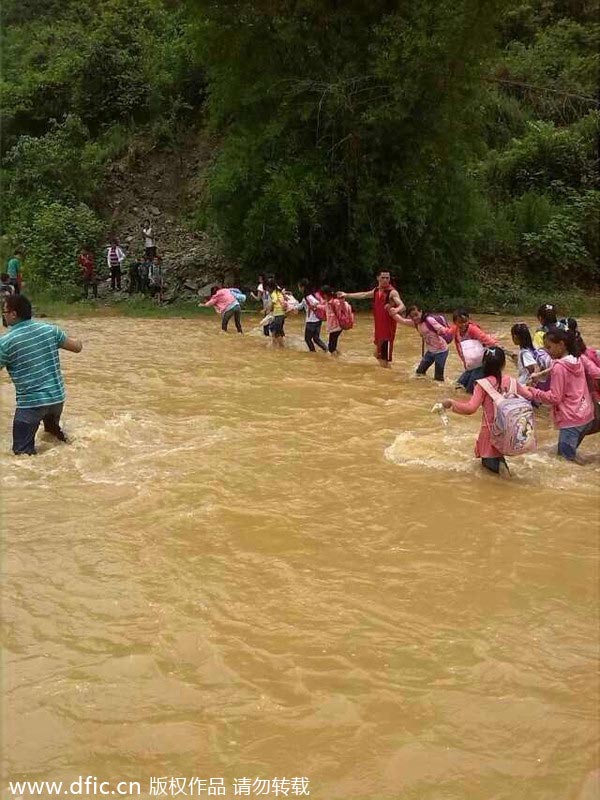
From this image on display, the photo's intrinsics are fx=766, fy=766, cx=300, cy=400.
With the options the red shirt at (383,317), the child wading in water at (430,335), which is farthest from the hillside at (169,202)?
the child wading in water at (430,335)

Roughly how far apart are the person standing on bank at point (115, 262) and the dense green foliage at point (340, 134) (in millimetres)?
1678

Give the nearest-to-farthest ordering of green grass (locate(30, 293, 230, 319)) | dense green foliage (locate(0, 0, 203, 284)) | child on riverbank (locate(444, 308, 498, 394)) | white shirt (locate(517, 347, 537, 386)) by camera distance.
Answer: white shirt (locate(517, 347, 537, 386)) → child on riverbank (locate(444, 308, 498, 394)) → green grass (locate(30, 293, 230, 319)) → dense green foliage (locate(0, 0, 203, 284))

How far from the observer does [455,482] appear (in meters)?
6.57

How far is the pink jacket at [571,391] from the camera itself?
672 centimetres

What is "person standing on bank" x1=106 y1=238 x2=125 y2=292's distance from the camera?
22734 millimetres

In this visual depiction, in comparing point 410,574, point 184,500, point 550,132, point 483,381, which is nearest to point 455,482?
point 483,381

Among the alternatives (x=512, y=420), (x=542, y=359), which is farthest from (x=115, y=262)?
(x=512, y=420)

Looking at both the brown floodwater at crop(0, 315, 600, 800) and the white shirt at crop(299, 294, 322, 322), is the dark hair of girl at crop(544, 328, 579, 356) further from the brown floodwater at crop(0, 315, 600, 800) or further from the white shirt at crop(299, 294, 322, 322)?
the white shirt at crop(299, 294, 322, 322)

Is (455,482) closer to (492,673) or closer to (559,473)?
(559,473)

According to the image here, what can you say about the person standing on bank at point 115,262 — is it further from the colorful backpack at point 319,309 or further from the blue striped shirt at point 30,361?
the blue striped shirt at point 30,361

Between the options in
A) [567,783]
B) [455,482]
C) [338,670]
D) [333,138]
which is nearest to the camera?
[567,783]

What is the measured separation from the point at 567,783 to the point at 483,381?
12.3ft

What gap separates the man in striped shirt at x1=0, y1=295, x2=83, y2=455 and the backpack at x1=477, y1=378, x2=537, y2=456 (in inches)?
145

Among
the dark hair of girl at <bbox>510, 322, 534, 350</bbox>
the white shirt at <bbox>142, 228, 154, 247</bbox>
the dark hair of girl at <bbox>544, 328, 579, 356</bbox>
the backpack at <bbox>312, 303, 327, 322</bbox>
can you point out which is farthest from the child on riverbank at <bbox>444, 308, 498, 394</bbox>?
the white shirt at <bbox>142, 228, 154, 247</bbox>
